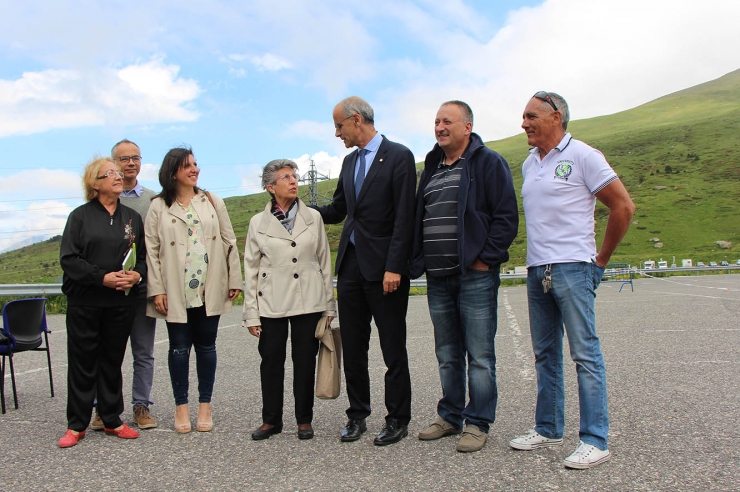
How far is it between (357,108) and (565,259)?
1909 millimetres

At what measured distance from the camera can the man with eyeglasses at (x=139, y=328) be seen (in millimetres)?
5242

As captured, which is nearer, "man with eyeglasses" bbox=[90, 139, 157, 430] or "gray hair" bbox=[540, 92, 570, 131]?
"gray hair" bbox=[540, 92, 570, 131]

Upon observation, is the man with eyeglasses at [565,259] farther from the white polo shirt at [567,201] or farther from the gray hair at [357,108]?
the gray hair at [357,108]

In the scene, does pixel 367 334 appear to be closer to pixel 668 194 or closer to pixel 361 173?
pixel 361 173

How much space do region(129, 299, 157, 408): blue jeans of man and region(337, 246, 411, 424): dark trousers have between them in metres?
1.75

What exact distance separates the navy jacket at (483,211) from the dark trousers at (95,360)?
7.96 ft

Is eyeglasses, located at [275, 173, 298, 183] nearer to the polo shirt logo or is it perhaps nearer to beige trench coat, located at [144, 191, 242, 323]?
beige trench coat, located at [144, 191, 242, 323]

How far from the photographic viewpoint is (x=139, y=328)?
5.37m

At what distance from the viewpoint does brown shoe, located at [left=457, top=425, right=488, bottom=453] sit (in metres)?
4.26

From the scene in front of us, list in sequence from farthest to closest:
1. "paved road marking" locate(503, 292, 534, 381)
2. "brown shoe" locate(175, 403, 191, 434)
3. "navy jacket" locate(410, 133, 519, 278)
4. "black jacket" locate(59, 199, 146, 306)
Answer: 1. "paved road marking" locate(503, 292, 534, 381)
2. "brown shoe" locate(175, 403, 191, 434)
3. "black jacket" locate(59, 199, 146, 306)
4. "navy jacket" locate(410, 133, 519, 278)

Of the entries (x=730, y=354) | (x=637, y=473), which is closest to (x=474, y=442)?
(x=637, y=473)

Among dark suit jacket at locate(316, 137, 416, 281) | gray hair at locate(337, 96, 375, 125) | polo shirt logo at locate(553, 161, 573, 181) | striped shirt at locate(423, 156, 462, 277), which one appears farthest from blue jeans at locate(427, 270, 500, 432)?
gray hair at locate(337, 96, 375, 125)

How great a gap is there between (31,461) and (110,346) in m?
1.03

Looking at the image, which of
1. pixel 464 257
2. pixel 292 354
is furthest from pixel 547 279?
pixel 292 354
